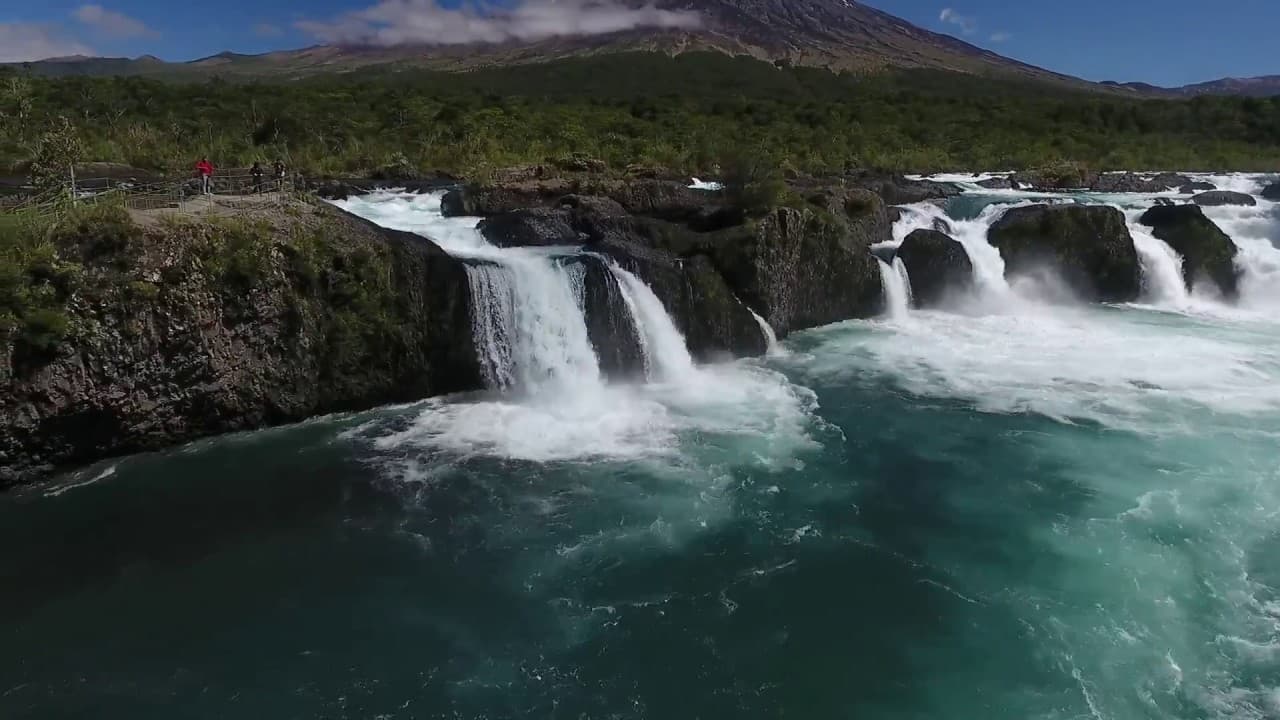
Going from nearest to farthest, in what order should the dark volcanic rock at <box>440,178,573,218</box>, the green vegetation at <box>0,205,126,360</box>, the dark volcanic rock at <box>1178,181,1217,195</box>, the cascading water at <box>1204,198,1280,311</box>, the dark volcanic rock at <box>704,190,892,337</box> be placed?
the green vegetation at <box>0,205,126,360</box>
the dark volcanic rock at <box>704,190,892,337</box>
the dark volcanic rock at <box>440,178,573,218</box>
the cascading water at <box>1204,198,1280,311</box>
the dark volcanic rock at <box>1178,181,1217,195</box>

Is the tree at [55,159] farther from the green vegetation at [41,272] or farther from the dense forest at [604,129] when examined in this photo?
the dense forest at [604,129]

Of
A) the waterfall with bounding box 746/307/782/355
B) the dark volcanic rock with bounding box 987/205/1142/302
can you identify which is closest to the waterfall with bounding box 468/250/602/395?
the waterfall with bounding box 746/307/782/355

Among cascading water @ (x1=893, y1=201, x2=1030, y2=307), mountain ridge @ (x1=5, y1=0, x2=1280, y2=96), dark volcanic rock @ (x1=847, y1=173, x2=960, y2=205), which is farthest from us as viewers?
mountain ridge @ (x1=5, y1=0, x2=1280, y2=96)

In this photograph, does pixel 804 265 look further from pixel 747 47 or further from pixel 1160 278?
pixel 747 47

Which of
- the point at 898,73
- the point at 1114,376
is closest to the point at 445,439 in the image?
the point at 1114,376

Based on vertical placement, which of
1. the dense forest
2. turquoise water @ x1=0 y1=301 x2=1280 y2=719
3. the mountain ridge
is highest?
the mountain ridge

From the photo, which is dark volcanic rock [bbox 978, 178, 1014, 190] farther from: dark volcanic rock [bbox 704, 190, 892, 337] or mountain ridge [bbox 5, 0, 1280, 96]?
mountain ridge [bbox 5, 0, 1280, 96]

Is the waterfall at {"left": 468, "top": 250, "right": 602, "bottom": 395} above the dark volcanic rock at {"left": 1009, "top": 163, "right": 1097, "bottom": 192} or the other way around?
the other way around

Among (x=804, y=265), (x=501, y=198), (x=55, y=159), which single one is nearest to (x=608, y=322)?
(x=804, y=265)
